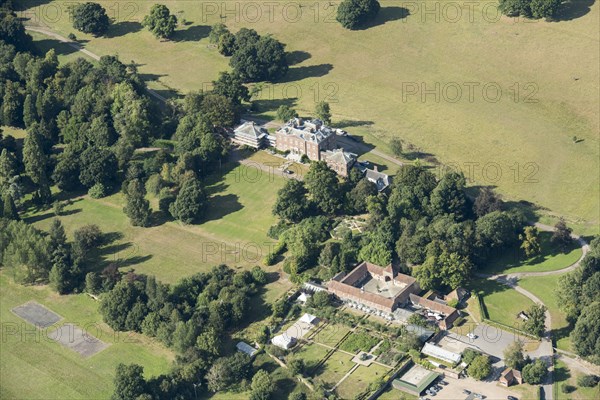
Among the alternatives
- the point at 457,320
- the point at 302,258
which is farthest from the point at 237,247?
the point at 457,320

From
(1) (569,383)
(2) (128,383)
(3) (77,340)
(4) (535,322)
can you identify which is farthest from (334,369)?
(3) (77,340)

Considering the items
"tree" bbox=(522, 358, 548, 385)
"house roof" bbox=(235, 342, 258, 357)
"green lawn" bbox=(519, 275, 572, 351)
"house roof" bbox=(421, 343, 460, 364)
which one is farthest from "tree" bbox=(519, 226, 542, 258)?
"house roof" bbox=(235, 342, 258, 357)

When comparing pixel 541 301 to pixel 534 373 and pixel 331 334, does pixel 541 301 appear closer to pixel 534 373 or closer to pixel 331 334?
pixel 534 373

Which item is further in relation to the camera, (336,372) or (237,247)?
(237,247)

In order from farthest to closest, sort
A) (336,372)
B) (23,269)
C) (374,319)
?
(23,269) → (374,319) → (336,372)

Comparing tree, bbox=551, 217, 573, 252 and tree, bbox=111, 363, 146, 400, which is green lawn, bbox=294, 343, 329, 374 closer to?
tree, bbox=111, 363, 146, 400

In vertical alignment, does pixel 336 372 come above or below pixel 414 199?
below

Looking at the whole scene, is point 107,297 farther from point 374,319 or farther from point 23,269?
point 374,319
